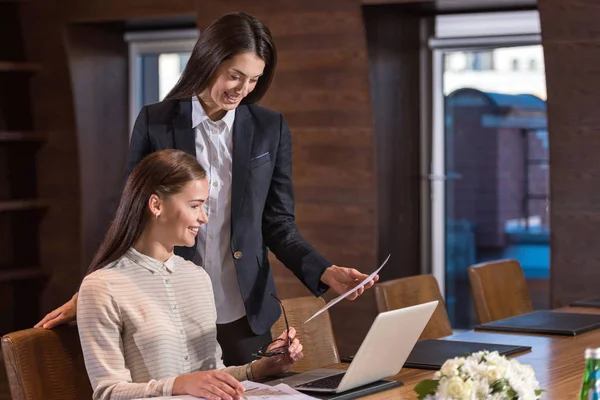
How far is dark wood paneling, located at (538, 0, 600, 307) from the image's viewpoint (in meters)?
4.72

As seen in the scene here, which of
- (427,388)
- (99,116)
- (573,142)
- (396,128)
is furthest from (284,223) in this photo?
(99,116)

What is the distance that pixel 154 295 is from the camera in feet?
7.94

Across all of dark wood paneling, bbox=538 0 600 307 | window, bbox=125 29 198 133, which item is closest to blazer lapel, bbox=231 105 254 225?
dark wood paneling, bbox=538 0 600 307

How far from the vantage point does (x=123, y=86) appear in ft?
21.2

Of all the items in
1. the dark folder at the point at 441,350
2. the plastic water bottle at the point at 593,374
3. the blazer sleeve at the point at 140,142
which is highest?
the blazer sleeve at the point at 140,142

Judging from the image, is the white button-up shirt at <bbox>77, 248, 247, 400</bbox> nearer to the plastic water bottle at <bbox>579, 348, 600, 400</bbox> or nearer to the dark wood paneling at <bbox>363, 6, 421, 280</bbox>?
the plastic water bottle at <bbox>579, 348, 600, 400</bbox>

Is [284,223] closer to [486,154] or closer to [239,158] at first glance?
[239,158]

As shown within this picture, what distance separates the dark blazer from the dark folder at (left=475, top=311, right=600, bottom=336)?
2.54 ft

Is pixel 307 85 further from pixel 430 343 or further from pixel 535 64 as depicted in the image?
pixel 430 343

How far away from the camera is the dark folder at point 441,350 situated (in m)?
2.68

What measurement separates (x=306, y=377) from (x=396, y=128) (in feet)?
11.1

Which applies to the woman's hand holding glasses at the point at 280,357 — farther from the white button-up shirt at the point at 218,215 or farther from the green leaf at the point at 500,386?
the green leaf at the point at 500,386

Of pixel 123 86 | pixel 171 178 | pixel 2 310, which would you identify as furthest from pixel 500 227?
pixel 171 178

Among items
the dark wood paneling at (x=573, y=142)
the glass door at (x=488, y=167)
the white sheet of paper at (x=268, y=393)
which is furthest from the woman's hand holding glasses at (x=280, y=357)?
the glass door at (x=488, y=167)
